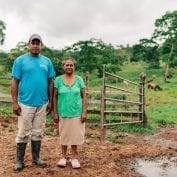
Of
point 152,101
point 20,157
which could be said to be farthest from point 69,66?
point 152,101

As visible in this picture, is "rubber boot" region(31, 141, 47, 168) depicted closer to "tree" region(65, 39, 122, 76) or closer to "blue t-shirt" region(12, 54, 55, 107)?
"blue t-shirt" region(12, 54, 55, 107)

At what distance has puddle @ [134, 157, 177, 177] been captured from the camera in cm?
616

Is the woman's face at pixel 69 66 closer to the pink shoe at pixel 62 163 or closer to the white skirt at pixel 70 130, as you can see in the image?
the white skirt at pixel 70 130

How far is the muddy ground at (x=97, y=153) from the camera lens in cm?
591

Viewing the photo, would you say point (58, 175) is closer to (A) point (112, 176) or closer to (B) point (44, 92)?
(A) point (112, 176)

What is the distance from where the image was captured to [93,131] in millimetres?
10062

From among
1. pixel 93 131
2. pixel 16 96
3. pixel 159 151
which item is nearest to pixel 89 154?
pixel 159 151

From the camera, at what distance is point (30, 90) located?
5.77 meters

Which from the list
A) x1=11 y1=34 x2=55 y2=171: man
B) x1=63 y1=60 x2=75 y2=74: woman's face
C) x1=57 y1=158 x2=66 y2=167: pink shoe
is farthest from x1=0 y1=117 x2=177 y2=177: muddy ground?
x1=63 y1=60 x2=75 y2=74: woman's face

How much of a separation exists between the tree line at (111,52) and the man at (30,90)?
1923 cm

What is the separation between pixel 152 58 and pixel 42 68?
1521 inches

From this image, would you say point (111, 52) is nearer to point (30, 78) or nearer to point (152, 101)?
point (152, 101)

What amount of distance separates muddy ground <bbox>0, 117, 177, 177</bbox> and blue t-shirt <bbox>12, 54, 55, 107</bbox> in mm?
954

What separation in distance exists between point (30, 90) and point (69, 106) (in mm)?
569
